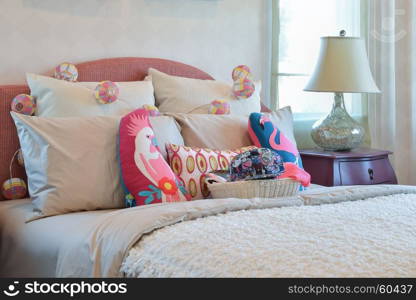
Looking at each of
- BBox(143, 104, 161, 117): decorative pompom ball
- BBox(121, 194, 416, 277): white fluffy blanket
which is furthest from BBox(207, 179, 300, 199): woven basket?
BBox(143, 104, 161, 117): decorative pompom ball

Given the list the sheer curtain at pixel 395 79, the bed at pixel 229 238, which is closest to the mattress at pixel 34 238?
the bed at pixel 229 238

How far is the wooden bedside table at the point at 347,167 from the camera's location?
10.7 ft

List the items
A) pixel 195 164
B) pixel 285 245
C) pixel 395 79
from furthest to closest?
pixel 395 79
pixel 195 164
pixel 285 245

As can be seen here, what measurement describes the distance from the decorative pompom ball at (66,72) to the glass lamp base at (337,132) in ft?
4.27

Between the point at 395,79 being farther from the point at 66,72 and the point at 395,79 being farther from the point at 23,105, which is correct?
the point at 23,105

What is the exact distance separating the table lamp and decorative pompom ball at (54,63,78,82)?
3.97ft

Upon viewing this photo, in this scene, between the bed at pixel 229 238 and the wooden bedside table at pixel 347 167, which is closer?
the bed at pixel 229 238

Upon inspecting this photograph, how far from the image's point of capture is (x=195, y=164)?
2486mm

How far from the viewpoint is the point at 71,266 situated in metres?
1.99

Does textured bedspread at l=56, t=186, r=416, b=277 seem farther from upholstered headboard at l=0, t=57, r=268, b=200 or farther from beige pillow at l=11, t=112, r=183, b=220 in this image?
upholstered headboard at l=0, t=57, r=268, b=200

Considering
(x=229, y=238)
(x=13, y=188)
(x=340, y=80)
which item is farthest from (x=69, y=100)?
(x=340, y=80)

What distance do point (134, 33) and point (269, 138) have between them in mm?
839

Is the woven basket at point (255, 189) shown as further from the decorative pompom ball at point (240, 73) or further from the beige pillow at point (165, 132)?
the decorative pompom ball at point (240, 73)

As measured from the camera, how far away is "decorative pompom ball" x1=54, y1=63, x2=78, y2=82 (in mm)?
2756
